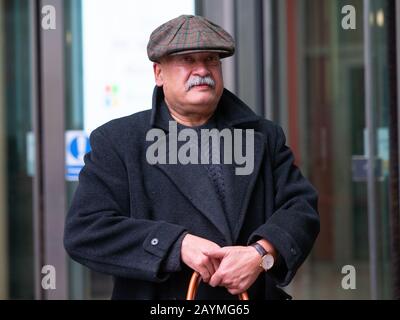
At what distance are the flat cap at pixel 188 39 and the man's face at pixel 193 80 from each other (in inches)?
1.4

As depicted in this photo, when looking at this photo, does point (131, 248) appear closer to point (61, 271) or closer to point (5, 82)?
point (61, 271)

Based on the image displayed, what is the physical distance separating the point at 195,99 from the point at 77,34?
1.93 m

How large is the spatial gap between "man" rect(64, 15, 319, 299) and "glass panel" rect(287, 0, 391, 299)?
7.51 feet

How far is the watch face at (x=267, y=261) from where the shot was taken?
6.11 ft

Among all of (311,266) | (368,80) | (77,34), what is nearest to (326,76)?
(368,80)

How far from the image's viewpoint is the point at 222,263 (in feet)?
5.91

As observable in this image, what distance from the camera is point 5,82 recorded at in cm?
392

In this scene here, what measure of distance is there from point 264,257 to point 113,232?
0.34 m
